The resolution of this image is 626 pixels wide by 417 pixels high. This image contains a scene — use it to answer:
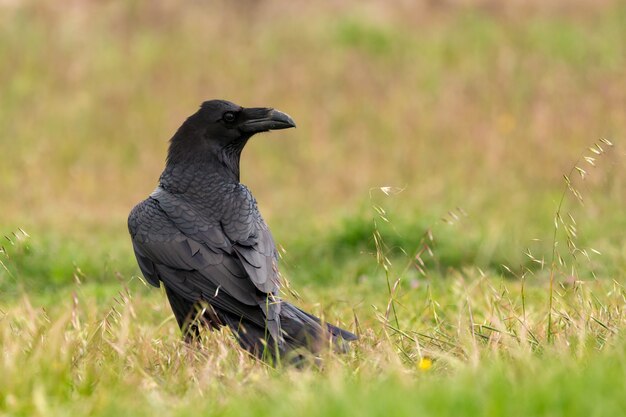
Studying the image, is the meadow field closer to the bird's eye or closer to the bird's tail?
the bird's tail

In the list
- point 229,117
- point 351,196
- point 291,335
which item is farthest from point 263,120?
point 351,196

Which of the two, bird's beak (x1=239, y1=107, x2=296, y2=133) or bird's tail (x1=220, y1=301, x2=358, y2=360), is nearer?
bird's tail (x1=220, y1=301, x2=358, y2=360)

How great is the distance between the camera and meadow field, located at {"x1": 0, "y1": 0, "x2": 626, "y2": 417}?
3.56 meters

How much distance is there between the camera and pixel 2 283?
7234 millimetres

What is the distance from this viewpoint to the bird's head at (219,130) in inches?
219

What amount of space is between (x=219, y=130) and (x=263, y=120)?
0.80 ft

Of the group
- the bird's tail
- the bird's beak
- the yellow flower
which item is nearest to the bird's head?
the bird's beak

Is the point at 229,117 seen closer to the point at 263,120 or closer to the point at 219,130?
the point at 219,130

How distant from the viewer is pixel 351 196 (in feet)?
37.8

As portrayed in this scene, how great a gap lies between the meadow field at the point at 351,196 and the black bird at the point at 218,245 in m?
0.17

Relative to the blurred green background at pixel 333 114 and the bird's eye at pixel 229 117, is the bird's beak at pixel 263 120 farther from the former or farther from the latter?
the blurred green background at pixel 333 114

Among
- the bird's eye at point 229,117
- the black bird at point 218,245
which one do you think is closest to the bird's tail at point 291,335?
the black bird at point 218,245

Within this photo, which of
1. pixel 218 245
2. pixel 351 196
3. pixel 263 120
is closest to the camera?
pixel 218 245

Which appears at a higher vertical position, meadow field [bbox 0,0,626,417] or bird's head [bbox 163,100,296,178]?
bird's head [bbox 163,100,296,178]
